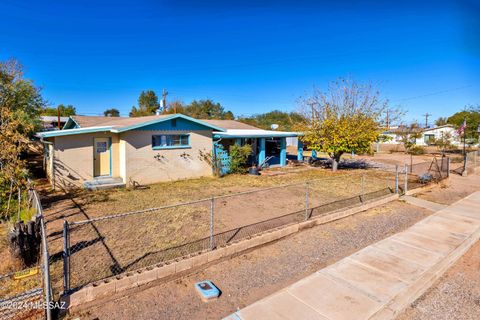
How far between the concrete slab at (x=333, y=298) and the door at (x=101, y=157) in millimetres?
11721

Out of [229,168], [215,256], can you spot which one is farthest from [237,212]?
[229,168]

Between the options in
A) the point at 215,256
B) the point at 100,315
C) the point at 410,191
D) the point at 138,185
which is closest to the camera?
the point at 100,315

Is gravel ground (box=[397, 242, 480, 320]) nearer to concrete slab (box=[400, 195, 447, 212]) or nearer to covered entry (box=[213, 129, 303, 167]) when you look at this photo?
concrete slab (box=[400, 195, 447, 212])

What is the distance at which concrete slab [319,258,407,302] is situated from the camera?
4734 mm

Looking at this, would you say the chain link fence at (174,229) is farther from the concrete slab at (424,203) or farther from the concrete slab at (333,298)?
the concrete slab at (333,298)

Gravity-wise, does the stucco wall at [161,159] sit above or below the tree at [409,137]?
below

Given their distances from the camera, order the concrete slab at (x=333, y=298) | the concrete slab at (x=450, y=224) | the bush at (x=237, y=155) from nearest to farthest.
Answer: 1. the concrete slab at (x=333, y=298)
2. the concrete slab at (x=450, y=224)
3. the bush at (x=237, y=155)

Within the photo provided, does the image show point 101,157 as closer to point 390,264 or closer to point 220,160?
point 220,160

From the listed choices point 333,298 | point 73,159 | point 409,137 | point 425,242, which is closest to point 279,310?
point 333,298

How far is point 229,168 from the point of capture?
652 inches

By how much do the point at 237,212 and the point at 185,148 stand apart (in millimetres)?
6657

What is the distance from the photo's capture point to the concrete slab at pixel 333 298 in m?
4.19

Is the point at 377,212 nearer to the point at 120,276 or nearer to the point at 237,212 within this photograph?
the point at 237,212

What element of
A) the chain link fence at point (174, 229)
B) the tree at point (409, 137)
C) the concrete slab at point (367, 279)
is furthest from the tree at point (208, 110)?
the concrete slab at point (367, 279)
